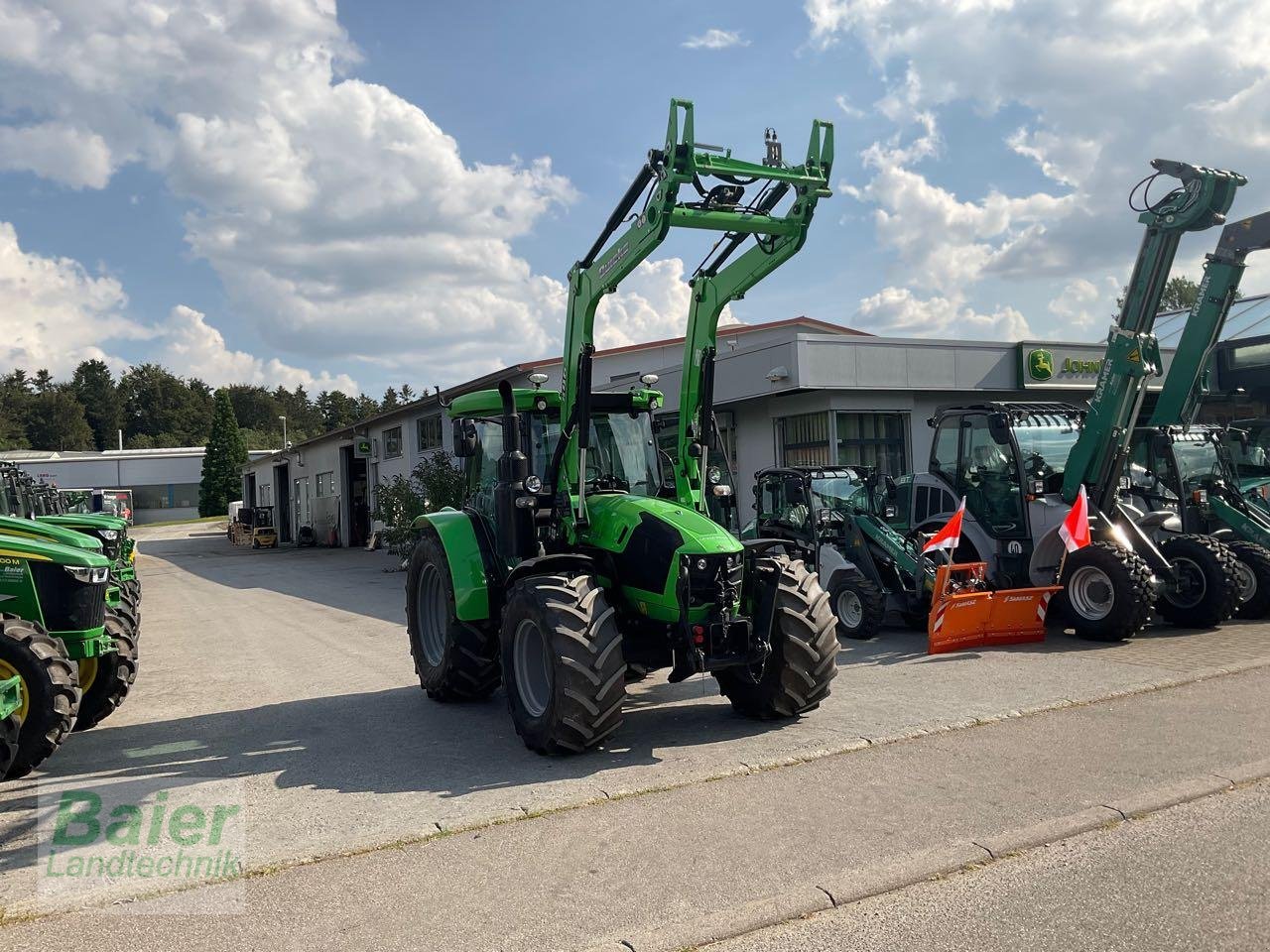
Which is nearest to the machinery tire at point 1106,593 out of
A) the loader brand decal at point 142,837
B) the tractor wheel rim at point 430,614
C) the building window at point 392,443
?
the tractor wheel rim at point 430,614

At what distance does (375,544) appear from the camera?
3891 cm

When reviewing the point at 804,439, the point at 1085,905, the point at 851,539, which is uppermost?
the point at 804,439

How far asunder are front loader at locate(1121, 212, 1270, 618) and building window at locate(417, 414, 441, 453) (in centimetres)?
2439

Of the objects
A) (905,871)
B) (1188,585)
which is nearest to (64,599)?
(905,871)

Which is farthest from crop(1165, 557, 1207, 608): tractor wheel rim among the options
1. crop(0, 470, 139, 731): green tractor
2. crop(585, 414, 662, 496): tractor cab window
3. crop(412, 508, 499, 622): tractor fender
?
crop(0, 470, 139, 731): green tractor

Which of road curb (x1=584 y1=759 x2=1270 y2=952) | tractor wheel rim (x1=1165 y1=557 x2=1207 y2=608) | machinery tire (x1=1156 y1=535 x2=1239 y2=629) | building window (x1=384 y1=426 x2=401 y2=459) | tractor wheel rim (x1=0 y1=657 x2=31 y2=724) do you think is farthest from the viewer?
building window (x1=384 y1=426 x2=401 y2=459)

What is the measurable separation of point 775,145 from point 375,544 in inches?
1328

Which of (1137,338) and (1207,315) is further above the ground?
(1207,315)

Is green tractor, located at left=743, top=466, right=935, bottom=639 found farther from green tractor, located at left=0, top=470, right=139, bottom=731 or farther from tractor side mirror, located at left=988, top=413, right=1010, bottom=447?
green tractor, located at left=0, top=470, right=139, bottom=731

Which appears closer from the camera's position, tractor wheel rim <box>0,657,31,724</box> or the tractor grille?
tractor wheel rim <box>0,657,31,724</box>

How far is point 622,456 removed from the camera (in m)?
8.37

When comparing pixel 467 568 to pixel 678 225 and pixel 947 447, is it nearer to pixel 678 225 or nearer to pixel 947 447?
pixel 678 225

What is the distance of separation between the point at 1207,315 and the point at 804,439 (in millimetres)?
9662

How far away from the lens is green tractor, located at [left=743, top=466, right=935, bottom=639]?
12203 millimetres
